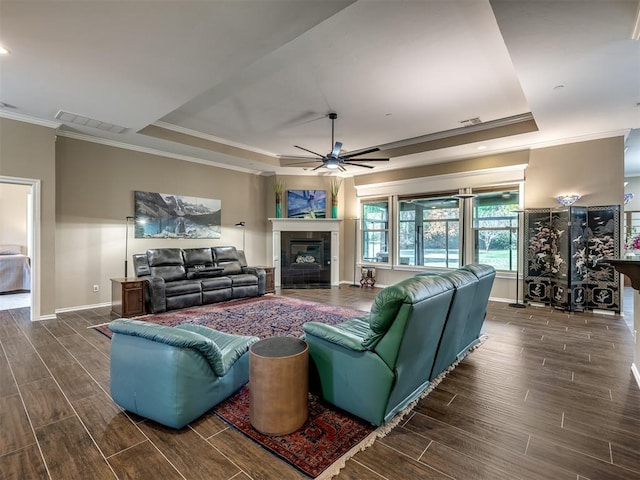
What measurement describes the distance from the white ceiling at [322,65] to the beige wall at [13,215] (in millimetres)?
4464

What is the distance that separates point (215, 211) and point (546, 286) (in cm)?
700

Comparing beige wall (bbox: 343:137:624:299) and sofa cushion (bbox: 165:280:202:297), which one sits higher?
beige wall (bbox: 343:137:624:299)

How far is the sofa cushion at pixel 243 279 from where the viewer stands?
6.11 m

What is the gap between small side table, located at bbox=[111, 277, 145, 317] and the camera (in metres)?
4.89

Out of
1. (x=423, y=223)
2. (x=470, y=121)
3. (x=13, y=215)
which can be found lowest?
(x=423, y=223)

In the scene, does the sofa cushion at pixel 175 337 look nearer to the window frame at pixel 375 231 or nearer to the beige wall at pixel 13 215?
the window frame at pixel 375 231

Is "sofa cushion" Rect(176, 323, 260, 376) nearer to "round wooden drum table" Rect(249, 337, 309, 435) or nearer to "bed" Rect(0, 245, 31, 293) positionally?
"round wooden drum table" Rect(249, 337, 309, 435)

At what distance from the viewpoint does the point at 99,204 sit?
220 inches

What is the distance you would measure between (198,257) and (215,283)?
0.81 m

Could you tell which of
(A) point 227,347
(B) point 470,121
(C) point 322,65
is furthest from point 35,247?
(B) point 470,121

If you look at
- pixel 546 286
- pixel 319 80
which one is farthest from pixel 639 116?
pixel 319 80

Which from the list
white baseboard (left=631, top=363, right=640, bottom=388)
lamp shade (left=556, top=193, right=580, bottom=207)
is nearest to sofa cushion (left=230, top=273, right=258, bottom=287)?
white baseboard (left=631, top=363, right=640, bottom=388)

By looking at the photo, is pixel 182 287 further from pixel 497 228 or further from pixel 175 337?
pixel 497 228

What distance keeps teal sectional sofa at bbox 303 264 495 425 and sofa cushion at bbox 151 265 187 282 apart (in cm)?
408
